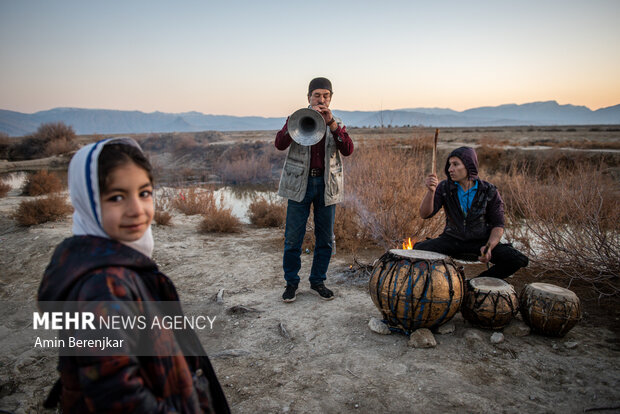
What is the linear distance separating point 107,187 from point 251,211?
8.29 m

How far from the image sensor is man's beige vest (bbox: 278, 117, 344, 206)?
156 inches

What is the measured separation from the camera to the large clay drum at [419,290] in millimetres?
3158

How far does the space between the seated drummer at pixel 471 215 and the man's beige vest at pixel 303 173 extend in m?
0.98

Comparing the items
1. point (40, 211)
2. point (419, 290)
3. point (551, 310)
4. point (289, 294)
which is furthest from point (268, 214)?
point (551, 310)

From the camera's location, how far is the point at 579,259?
462cm

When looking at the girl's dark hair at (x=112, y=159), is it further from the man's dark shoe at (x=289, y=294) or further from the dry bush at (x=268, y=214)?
the dry bush at (x=268, y=214)

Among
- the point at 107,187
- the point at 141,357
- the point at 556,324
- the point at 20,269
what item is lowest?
the point at 20,269

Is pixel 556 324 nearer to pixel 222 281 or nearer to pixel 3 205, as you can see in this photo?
pixel 222 281

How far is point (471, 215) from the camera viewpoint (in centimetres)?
382

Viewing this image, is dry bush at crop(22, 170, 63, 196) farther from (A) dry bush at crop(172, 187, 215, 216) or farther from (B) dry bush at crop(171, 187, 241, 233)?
(A) dry bush at crop(172, 187, 215, 216)

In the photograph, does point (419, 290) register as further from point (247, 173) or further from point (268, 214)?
point (247, 173)

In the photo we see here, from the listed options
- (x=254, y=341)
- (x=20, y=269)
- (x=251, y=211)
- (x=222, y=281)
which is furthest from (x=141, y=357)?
(x=251, y=211)

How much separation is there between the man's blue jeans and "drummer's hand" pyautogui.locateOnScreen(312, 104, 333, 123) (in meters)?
0.64

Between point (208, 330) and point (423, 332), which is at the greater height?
point (423, 332)
